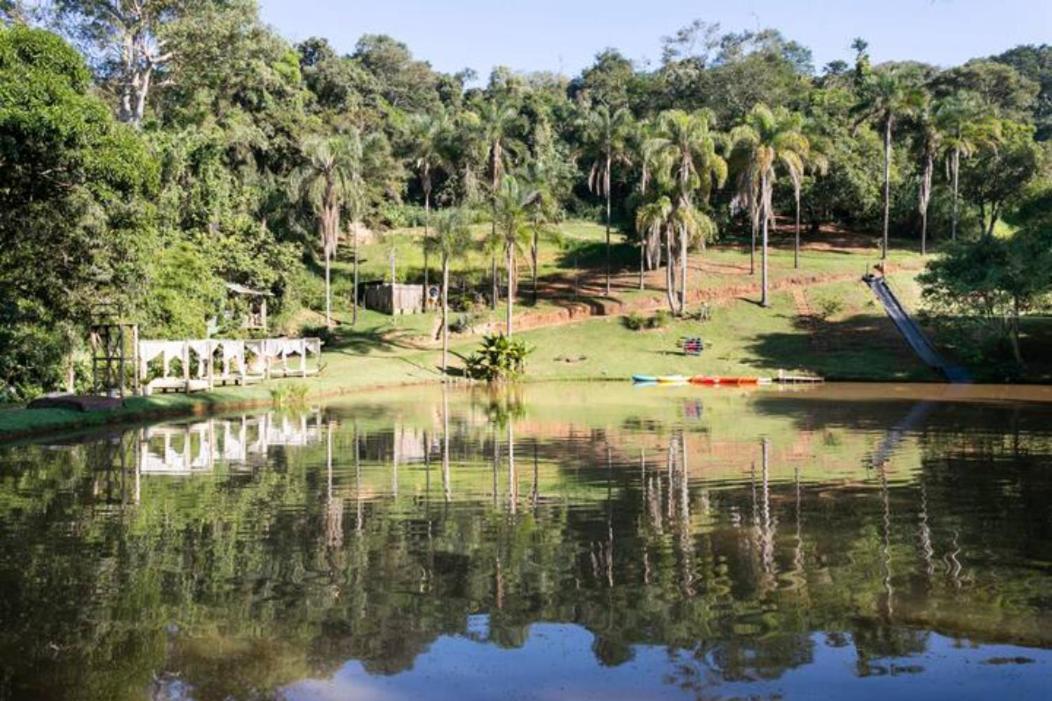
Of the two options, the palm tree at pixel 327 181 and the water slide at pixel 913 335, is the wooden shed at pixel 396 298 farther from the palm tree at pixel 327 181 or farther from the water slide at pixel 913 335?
the water slide at pixel 913 335

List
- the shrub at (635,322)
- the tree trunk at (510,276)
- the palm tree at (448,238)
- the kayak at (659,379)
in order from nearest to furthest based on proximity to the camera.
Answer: the kayak at (659,379)
the palm tree at (448,238)
the tree trunk at (510,276)
the shrub at (635,322)

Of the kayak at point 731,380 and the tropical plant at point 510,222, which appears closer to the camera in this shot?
the kayak at point 731,380

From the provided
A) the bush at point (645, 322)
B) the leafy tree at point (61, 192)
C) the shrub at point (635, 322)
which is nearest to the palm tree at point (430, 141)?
the shrub at point (635, 322)

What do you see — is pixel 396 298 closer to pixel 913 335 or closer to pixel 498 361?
pixel 498 361

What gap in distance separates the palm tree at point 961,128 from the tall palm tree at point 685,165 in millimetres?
17929

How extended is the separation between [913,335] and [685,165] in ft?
50.9

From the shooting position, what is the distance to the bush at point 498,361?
4794 centimetres

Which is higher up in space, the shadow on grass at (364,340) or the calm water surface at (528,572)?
the calm water surface at (528,572)

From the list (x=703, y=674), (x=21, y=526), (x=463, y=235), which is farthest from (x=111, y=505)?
(x=463, y=235)

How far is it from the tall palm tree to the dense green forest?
131 mm

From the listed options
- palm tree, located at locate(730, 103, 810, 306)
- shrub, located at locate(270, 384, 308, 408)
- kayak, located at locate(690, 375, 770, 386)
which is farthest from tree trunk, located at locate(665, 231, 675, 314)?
shrub, located at locate(270, 384, 308, 408)

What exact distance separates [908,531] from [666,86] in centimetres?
8470

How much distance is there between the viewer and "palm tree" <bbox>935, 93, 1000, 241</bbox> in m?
64.6

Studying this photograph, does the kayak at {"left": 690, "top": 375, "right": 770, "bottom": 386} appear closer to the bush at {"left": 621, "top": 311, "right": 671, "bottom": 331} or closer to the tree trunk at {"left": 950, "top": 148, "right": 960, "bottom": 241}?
the bush at {"left": 621, "top": 311, "right": 671, "bottom": 331}
